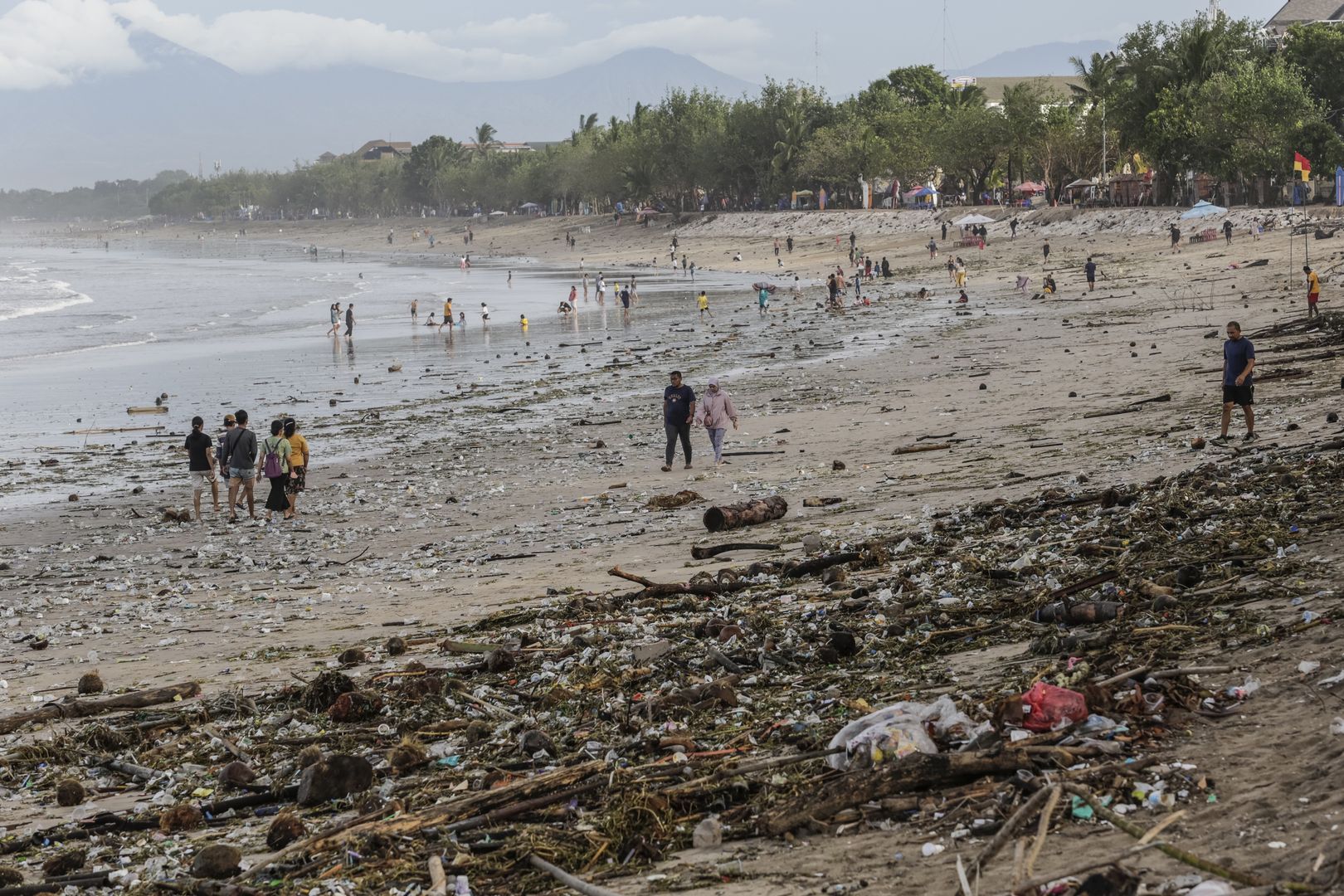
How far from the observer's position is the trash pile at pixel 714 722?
19.7 feet

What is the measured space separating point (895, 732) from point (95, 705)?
239 inches

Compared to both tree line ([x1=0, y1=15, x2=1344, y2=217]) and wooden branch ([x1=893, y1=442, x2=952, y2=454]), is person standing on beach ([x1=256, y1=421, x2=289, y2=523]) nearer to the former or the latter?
wooden branch ([x1=893, y1=442, x2=952, y2=454])

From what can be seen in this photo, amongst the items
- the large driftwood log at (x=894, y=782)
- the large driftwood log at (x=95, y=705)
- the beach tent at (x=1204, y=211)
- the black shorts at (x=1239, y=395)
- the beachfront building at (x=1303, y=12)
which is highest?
the beachfront building at (x=1303, y=12)

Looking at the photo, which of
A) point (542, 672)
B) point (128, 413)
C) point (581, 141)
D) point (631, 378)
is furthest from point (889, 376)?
point (581, 141)

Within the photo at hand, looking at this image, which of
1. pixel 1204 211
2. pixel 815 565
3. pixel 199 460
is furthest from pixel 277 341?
pixel 815 565

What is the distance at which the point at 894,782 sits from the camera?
6051mm

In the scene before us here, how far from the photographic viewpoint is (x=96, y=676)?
988cm

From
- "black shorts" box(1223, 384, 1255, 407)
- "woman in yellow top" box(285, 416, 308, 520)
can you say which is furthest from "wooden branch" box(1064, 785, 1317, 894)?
"woman in yellow top" box(285, 416, 308, 520)

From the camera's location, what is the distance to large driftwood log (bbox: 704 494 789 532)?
14.2 metres

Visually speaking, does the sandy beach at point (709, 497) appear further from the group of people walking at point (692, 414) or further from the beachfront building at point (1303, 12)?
the beachfront building at point (1303, 12)

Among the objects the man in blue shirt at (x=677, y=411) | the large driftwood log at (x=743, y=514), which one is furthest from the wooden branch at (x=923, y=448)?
the large driftwood log at (x=743, y=514)

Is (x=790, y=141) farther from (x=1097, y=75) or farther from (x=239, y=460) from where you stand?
(x=239, y=460)

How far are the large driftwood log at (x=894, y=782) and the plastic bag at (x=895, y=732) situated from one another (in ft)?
0.65

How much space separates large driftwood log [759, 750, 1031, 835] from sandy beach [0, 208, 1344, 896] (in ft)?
0.47
